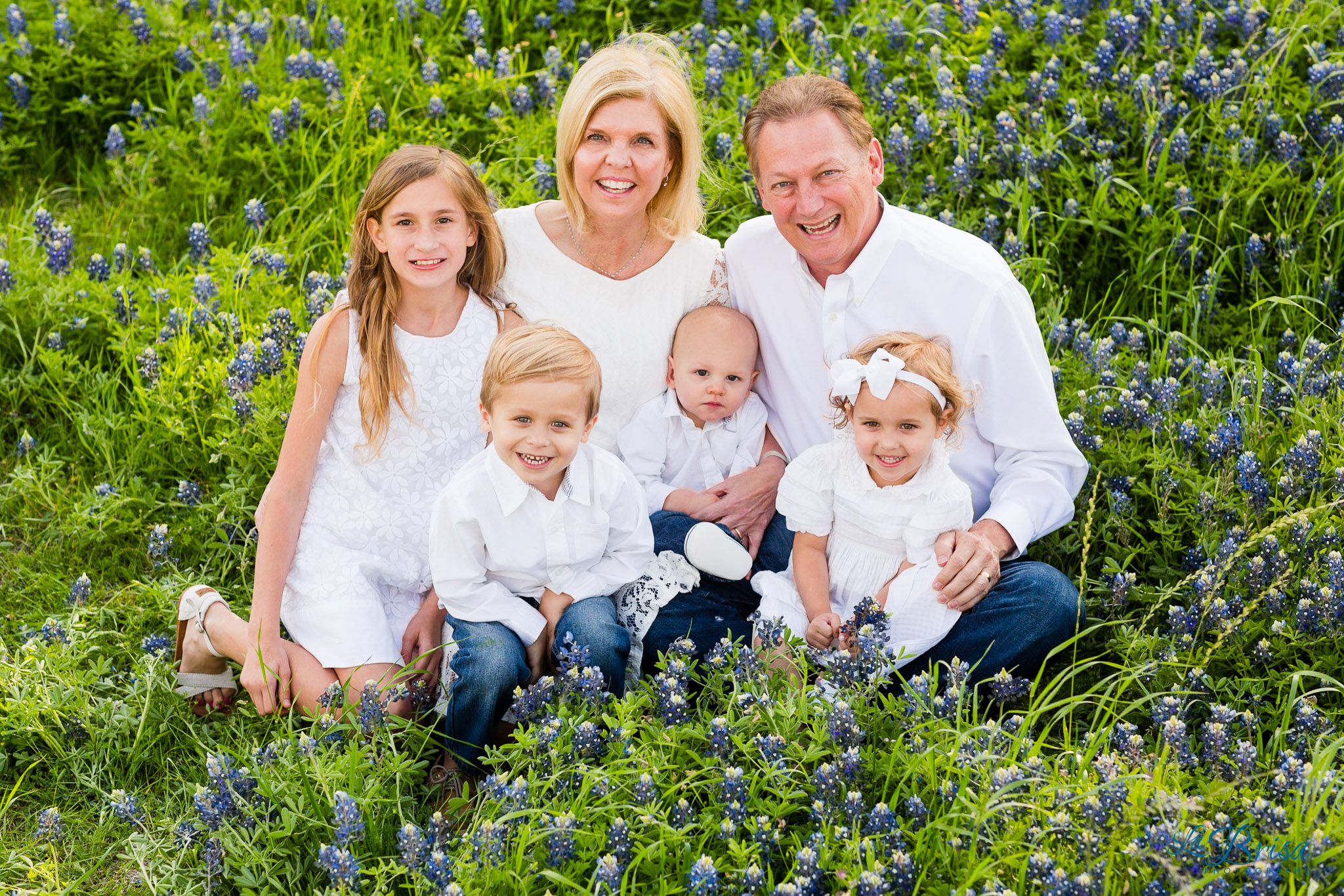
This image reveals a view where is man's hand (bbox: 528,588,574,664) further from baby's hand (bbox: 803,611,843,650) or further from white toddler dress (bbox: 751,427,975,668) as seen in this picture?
baby's hand (bbox: 803,611,843,650)

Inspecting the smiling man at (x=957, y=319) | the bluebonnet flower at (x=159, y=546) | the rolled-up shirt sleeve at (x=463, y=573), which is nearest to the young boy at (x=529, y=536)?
the rolled-up shirt sleeve at (x=463, y=573)

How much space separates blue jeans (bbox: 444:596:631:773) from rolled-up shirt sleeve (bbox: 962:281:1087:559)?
1.16 m

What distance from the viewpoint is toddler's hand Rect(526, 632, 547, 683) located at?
11.5 ft

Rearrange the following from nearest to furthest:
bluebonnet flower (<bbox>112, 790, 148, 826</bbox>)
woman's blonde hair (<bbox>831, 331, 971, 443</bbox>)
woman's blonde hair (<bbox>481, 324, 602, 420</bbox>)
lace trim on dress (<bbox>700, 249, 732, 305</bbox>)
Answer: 1. bluebonnet flower (<bbox>112, 790, 148, 826</bbox>)
2. woman's blonde hair (<bbox>481, 324, 602, 420</bbox>)
3. woman's blonde hair (<bbox>831, 331, 971, 443</bbox>)
4. lace trim on dress (<bbox>700, 249, 732, 305</bbox>)

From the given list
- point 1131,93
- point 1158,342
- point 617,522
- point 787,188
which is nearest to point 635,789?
point 617,522

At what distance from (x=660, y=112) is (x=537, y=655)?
1.67 meters

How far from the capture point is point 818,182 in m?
3.70

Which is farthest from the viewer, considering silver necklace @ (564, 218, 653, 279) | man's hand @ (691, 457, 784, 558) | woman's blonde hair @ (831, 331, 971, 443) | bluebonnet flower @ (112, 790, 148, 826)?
silver necklace @ (564, 218, 653, 279)

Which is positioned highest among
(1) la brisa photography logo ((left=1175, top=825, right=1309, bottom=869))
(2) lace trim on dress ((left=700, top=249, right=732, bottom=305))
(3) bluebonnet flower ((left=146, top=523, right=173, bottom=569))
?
(2) lace trim on dress ((left=700, top=249, right=732, bottom=305))

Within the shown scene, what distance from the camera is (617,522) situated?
11.8 ft

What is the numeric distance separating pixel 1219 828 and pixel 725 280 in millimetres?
2251

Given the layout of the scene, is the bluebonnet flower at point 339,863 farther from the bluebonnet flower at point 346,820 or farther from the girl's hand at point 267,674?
the girl's hand at point 267,674

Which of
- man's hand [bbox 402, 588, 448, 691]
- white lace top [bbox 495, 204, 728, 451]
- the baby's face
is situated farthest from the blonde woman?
man's hand [bbox 402, 588, 448, 691]

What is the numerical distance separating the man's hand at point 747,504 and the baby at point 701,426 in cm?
3
